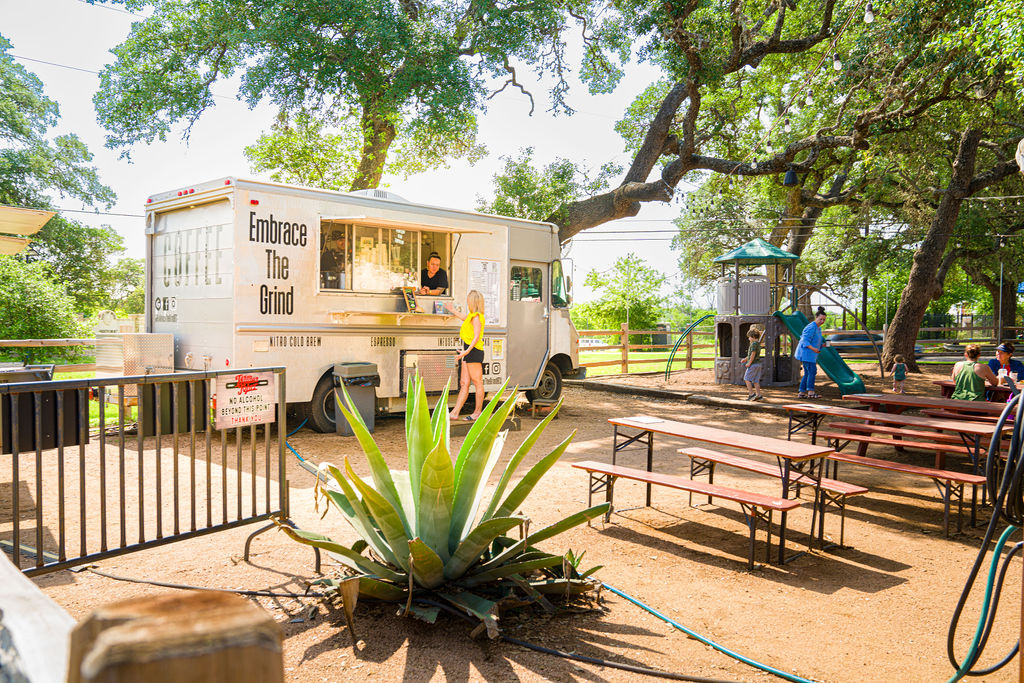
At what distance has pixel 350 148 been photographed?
23.2 meters

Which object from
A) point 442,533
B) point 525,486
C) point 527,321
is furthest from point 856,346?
point 442,533

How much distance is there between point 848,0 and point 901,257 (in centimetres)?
1670

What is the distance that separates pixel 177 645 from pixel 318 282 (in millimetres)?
9121

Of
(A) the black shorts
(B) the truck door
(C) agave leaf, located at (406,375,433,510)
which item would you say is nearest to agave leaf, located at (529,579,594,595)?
(C) agave leaf, located at (406,375,433,510)

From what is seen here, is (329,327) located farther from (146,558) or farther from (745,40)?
(745,40)

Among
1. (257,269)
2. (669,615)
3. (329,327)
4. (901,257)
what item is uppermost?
(901,257)

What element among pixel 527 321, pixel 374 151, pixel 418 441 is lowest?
pixel 418 441

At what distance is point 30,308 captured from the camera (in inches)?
731

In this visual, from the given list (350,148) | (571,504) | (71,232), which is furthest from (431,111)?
(71,232)

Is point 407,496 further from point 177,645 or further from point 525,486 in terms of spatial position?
point 177,645

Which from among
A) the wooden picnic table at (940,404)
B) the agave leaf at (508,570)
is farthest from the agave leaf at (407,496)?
the wooden picnic table at (940,404)

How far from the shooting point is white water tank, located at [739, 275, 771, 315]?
1725 cm

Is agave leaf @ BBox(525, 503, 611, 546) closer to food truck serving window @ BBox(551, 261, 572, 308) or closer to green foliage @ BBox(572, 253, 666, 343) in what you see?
food truck serving window @ BBox(551, 261, 572, 308)

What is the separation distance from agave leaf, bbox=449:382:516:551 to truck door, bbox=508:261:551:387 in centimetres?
810
